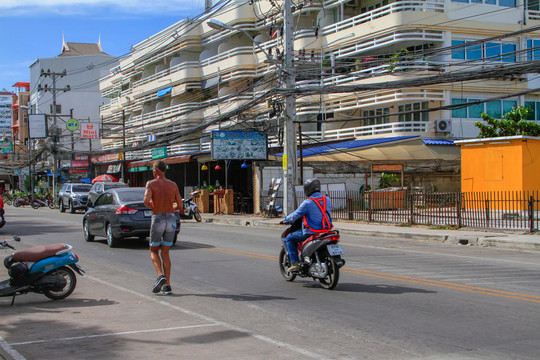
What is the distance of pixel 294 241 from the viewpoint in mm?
9414

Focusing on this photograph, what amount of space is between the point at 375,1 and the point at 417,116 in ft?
25.8

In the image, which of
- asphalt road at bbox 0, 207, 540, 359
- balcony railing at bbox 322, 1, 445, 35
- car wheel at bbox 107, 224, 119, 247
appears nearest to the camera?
asphalt road at bbox 0, 207, 540, 359

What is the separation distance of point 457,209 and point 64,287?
13.9 metres

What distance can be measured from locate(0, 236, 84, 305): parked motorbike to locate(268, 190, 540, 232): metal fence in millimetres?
13275

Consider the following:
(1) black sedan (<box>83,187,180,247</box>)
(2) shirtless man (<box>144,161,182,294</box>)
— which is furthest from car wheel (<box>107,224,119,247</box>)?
(2) shirtless man (<box>144,161,182,294</box>)

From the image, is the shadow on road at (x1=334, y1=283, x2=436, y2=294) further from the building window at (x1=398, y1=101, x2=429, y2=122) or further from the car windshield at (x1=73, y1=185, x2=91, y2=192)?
the car windshield at (x1=73, y1=185, x2=91, y2=192)

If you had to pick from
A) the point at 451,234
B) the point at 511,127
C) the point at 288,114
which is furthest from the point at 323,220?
the point at 511,127

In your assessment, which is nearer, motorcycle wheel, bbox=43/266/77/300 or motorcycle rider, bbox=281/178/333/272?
motorcycle wheel, bbox=43/266/77/300

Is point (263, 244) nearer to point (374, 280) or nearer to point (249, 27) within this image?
point (374, 280)

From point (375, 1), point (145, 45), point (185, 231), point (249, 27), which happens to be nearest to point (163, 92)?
point (145, 45)

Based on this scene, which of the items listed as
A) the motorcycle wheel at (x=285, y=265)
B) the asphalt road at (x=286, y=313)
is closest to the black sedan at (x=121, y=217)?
the asphalt road at (x=286, y=313)

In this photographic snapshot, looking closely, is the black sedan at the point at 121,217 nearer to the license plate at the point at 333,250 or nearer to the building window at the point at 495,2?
the license plate at the point at 333,250

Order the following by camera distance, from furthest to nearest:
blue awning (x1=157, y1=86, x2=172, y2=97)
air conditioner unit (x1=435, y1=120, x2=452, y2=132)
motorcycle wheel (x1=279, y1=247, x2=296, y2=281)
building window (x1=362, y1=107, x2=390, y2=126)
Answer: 1. blue awning (x1=157, y1=86, x2=172, y2=97)
2. building window (x1=362, y1=107, x2=390, y2=126)
3. air conditioner unit (x1=435, y1=120, x2=452, y2=132)
4. motorcycle wheel (x1=279, y1=247, x2=296, y2=281)

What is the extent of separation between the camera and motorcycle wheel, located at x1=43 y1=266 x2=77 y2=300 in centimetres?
845
